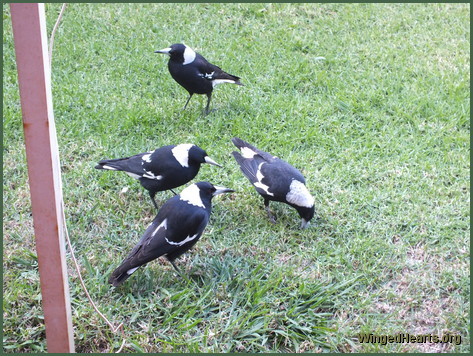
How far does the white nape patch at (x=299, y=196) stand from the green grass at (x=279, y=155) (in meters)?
0.22

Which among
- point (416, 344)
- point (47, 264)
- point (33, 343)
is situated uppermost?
point (47, 264)

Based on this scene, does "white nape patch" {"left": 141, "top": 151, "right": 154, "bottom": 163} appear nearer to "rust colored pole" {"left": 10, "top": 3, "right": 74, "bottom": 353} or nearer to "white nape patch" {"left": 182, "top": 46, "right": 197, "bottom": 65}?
"white nape patch" {"left": 182, "top": 46, "right": 197, "bottom": 65}

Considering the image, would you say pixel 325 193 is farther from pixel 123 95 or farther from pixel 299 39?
pixel 299 39

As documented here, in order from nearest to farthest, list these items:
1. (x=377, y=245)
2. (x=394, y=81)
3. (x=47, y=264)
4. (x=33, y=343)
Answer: (x=47, y=264), (x=33, y=343), (x=377, y=245), (x=394, y=81)

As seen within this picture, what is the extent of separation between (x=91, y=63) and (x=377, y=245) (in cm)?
370

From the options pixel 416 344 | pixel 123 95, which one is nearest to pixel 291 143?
pixel 123 95

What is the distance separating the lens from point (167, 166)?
3627 mm

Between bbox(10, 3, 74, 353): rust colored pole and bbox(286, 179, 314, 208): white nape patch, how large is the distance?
69.6 inches

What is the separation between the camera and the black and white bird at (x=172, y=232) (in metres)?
3.04

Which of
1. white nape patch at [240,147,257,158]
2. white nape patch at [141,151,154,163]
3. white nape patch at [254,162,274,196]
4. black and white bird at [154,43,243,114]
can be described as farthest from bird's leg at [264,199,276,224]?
black and white bird at [154,43,243,114]

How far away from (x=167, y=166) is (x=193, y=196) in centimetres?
40

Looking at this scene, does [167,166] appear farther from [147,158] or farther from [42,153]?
[42,153]

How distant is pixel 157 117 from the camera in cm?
484

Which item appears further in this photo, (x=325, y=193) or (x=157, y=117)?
(x=157, y=117)
